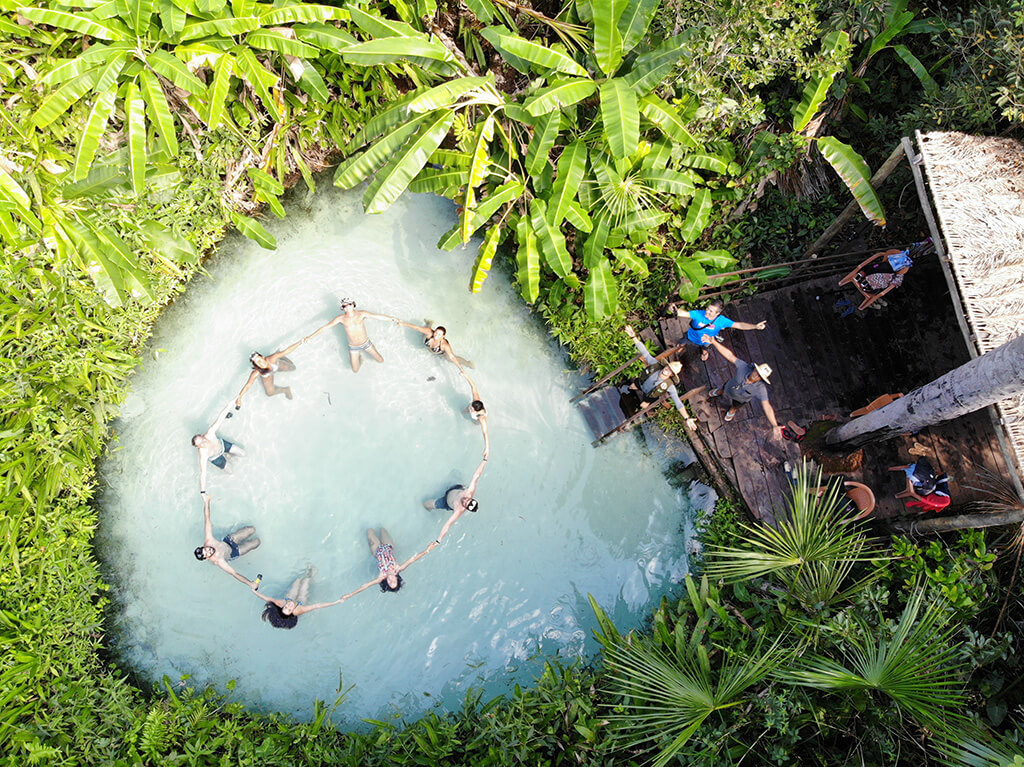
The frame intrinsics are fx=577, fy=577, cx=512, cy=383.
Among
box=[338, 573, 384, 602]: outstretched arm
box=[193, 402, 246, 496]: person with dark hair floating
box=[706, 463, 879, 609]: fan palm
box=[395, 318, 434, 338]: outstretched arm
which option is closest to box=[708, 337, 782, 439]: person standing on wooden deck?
box=[706, 463, 879, 609]: fan palm

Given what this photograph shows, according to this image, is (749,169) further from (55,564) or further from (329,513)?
(55,564)

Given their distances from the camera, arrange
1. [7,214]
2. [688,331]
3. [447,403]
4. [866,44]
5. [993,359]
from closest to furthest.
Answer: [993,359] < [7,214] < [866,44] < [688,331] < [447,403]

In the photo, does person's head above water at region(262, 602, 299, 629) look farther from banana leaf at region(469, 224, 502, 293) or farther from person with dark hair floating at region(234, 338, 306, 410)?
banana leaf at region(469, 224, 502, 293)

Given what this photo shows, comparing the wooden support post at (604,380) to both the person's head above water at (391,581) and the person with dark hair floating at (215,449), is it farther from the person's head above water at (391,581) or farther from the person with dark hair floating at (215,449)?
the person with dark hair floating at (215,449)

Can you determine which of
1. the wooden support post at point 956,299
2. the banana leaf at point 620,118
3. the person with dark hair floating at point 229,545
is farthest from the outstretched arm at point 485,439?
→ the wooden support post at point 956,299

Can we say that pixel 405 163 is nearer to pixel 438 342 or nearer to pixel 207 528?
pixel 438 342

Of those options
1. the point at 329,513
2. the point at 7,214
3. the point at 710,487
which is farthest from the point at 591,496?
the point at 7,214

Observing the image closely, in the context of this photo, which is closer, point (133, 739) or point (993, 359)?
point (993, 359)

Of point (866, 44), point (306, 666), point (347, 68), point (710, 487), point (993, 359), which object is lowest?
point (710, 487)
